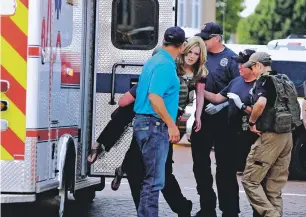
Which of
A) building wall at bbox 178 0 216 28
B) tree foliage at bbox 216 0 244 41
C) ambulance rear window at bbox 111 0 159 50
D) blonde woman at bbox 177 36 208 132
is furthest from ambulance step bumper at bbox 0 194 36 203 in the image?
tree foliage at bbox 216 0 244 41

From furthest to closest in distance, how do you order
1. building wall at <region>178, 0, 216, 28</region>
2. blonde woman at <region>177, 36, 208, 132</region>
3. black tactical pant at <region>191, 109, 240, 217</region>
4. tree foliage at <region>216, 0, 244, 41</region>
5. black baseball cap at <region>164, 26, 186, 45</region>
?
Result: tree foliage at <region>216, 0, 244, 41</region>
building wall at <region>178, 0, 216, 28</region>
black tactical pant at <region>191, 109, 240, 217</region>
blonde woman at <region>177, 36, 208, 132</region>
black baseball cap at <region>164, 26, 186, 45</region>

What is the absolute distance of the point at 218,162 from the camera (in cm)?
989

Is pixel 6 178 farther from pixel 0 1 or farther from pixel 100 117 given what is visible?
pixel 100 117

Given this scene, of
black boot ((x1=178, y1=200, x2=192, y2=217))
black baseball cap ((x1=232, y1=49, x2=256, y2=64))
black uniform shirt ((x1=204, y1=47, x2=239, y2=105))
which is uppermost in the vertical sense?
black baseball cap ((x1=232, y1=49, x2=256, y2=64))

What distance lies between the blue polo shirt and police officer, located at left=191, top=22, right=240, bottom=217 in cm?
145

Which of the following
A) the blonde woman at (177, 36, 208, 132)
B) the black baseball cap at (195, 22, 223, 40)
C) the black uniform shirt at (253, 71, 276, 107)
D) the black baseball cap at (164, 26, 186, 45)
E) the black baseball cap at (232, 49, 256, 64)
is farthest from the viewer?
the black baseball cap at (195, 22, 223, 40)

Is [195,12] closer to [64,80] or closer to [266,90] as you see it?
[266,90]

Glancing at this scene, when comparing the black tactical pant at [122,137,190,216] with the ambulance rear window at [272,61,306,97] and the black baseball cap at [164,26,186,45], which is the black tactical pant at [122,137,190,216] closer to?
the black baseball cap at [164,26,186,45]

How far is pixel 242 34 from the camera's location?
5509cm

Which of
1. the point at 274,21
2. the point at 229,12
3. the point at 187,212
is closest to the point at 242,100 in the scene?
the point at 187,212

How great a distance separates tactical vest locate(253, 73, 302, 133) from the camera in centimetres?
912

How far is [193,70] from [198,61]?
127 millimetres

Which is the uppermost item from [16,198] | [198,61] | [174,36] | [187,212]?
[174,36]

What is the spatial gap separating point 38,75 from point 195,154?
2.48 meters
